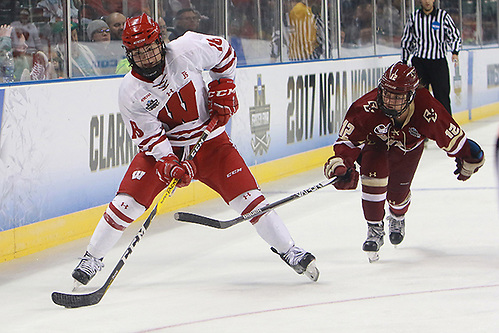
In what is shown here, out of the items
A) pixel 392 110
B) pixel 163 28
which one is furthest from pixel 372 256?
pixel 163 28

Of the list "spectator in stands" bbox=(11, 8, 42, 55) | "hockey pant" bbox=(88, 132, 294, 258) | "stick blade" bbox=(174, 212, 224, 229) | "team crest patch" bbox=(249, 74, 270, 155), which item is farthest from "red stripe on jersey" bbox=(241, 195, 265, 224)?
"team crest patch" bbox=(249, 74, 270, 155)

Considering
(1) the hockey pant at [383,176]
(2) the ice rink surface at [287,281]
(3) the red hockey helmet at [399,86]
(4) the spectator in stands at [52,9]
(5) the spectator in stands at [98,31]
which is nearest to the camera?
(2) the ice rink surface at [287,281]

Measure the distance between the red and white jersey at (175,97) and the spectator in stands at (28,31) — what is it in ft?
4.06

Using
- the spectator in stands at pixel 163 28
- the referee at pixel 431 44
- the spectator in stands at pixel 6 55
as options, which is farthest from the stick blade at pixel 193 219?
the referee at pixel 431 44

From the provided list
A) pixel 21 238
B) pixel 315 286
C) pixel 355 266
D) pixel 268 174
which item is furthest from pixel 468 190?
pixel 21 238

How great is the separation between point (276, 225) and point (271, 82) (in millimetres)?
3091

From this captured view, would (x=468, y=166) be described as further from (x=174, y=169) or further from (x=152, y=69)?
(x=152, y=69)

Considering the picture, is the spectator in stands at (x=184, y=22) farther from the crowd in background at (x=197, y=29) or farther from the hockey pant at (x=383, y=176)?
the hockey pant at (x=383, y=176)

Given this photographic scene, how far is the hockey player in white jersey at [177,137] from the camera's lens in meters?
3.27

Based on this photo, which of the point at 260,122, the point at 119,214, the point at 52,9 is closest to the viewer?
the point at 119,214

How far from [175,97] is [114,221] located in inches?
20.2

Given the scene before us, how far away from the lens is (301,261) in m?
3.36

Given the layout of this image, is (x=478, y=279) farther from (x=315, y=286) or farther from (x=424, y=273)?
(x=315, y=286)

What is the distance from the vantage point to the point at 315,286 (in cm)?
338
